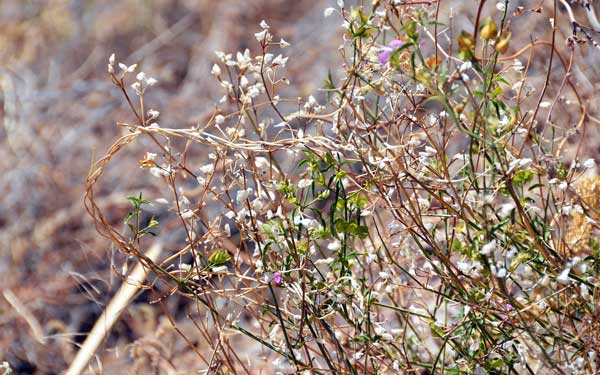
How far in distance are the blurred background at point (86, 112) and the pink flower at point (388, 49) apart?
104cm

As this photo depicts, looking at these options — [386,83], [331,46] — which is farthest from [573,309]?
[331,46]

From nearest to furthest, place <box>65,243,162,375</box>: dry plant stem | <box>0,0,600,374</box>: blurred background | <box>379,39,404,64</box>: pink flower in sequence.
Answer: <box>379,39,404,64</box>: pink flower
<box>65,243,162,375</box>: dry plant stem
<box>0,0,600,374</box>: blurred background

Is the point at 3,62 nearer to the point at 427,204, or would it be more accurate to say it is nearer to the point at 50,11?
the point at 50,11

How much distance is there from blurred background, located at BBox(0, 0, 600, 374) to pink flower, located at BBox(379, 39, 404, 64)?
104 cm

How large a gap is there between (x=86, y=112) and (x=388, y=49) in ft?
9.65

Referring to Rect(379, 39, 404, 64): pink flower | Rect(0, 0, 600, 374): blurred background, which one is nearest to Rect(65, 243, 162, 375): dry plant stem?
Rect(0, 0, 600, 374): blurred background

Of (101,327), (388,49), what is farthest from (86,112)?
(388,49)

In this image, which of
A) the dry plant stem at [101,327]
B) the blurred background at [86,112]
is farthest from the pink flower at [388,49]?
the dry plant stem at [101,327]

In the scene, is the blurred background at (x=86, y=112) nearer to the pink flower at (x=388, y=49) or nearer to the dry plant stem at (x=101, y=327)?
the dry plant stem at (x=101, y=327)

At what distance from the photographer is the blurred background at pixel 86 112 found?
2912 mm

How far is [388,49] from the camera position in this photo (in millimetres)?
1310

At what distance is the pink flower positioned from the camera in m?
1.31

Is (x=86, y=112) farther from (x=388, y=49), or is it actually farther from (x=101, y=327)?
(x=388, y=49)

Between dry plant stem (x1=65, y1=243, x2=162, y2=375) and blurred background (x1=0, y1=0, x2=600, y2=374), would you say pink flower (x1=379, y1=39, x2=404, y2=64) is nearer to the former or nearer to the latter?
blurred background (x1=0, y1=0, x2=600, y2=374)
